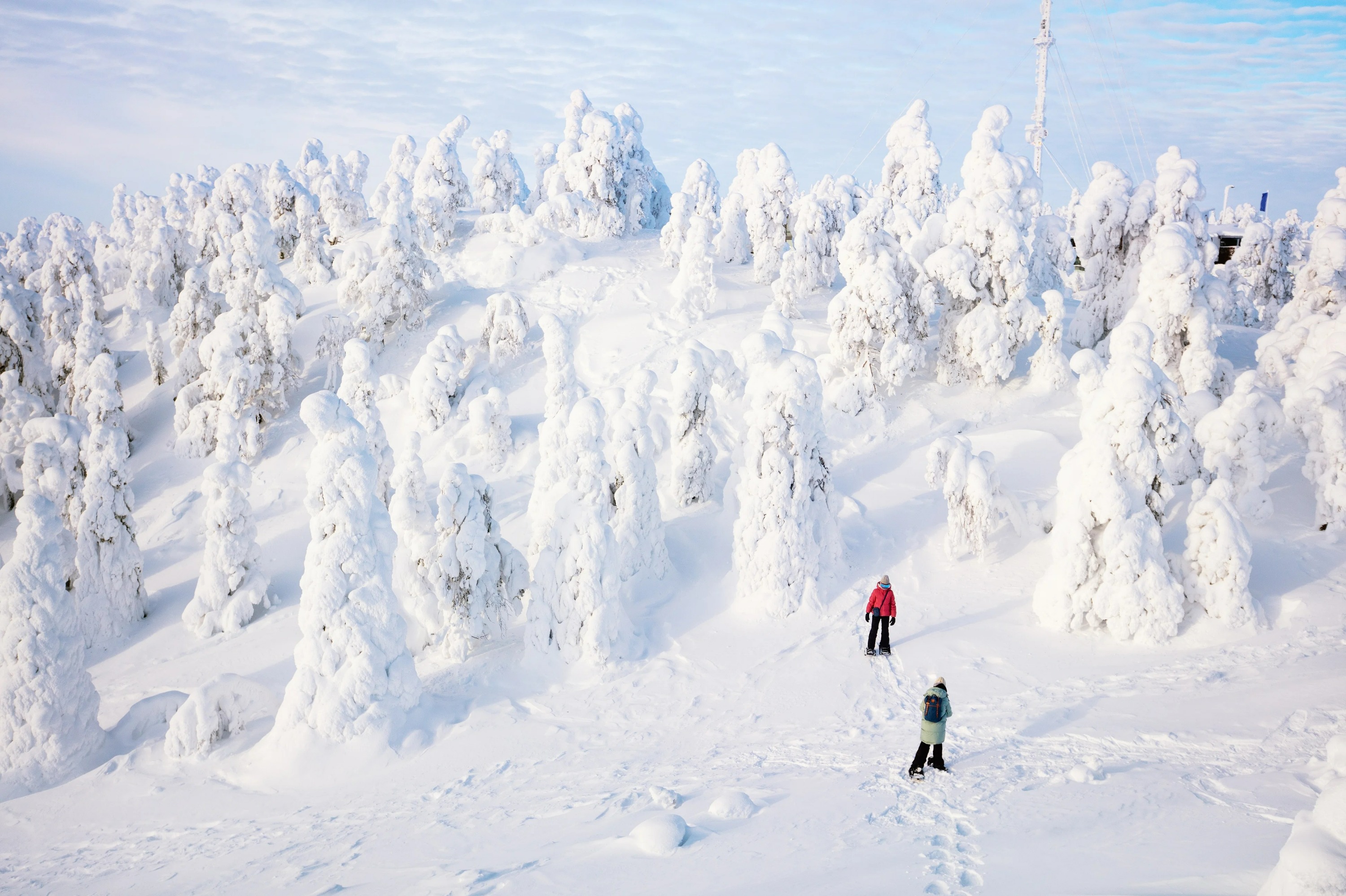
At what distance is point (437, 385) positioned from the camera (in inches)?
1073

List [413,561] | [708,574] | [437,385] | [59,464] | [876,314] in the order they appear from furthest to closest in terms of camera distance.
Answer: [437,385]
[876,314]
[59,464]
[708,574]
[413,561]

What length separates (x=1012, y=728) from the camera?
11.3 metres

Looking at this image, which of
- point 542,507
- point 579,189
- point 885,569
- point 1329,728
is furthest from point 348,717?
point 579,189

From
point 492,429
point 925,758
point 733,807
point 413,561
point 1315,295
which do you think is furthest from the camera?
point 492,429

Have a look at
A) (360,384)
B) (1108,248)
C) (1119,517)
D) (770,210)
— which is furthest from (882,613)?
(770,210)

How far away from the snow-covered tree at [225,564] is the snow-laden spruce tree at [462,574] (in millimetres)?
7560

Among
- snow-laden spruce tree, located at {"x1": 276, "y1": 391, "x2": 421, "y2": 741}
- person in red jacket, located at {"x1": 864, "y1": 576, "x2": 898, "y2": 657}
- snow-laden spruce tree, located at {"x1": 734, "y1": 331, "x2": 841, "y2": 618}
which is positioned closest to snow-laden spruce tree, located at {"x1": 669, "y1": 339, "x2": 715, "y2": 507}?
snow-laden spruce tree, located at {"x1": 734, "y1": 331, "x2": 841, "y2": 618}

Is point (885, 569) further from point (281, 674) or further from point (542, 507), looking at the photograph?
point (281, 674)

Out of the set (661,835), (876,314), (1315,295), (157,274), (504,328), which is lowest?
(661,835)

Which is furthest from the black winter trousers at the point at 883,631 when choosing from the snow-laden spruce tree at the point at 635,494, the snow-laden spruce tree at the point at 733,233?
the snow-laden spruce tree at the point at 733,233

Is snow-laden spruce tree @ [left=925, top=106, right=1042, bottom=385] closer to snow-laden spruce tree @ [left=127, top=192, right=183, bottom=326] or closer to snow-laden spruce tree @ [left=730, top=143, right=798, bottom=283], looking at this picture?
snow-laden spruce tree @ [left=730, top=143, right=798, bottom=283]

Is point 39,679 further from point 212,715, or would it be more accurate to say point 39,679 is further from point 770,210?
point 770,210

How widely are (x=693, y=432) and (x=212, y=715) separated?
40.6ft

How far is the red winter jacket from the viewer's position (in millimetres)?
14266
